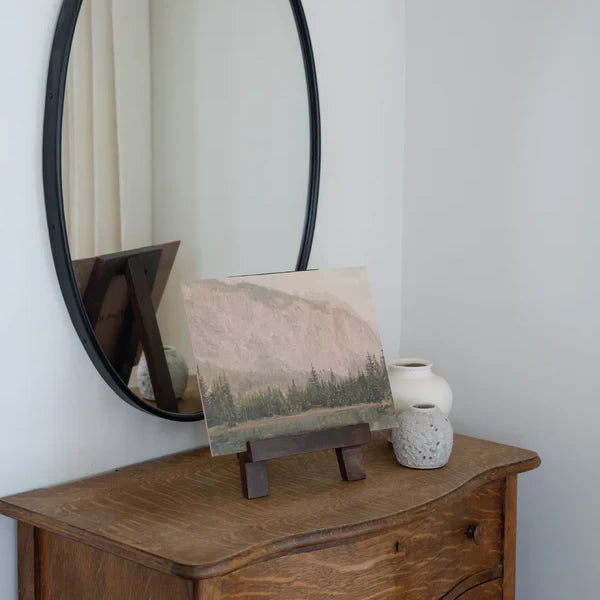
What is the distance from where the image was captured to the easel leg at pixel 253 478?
1.25 metres

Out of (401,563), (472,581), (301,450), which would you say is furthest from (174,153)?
(472,581)

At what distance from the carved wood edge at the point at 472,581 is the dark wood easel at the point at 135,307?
1.96ft

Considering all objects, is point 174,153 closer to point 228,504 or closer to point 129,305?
point 129,305

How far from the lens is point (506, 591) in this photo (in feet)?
5.02

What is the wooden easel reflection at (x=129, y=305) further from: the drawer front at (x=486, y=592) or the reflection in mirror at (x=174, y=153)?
the drawer front at (x=486, y=592)

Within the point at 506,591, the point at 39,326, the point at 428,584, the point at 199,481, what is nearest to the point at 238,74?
the point at 39,326

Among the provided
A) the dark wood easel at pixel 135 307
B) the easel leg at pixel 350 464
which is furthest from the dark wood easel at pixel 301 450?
the dark wood easel at pixel 135 307

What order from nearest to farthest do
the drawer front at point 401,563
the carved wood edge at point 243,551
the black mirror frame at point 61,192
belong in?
the carved wood edge at point 243,551
the drawer front at point 401,563
the black mirror frame at point 61,192

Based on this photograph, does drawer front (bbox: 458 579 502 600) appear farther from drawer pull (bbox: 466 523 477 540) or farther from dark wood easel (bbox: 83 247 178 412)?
dark wood easel (bbox: 83 247 178 412)

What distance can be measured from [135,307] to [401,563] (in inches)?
23.6

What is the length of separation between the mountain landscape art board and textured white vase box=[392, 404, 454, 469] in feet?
0.11

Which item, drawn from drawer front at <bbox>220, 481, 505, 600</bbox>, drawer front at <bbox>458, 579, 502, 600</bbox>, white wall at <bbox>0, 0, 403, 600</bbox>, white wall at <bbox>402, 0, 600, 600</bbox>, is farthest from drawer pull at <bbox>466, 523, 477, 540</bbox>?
white wall at <bbox>0, 0, 403, 600</bbox>

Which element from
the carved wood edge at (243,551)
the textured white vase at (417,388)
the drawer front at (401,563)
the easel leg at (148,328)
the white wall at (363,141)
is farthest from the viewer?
the white wall at (363,141)

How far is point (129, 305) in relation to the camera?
136cm
